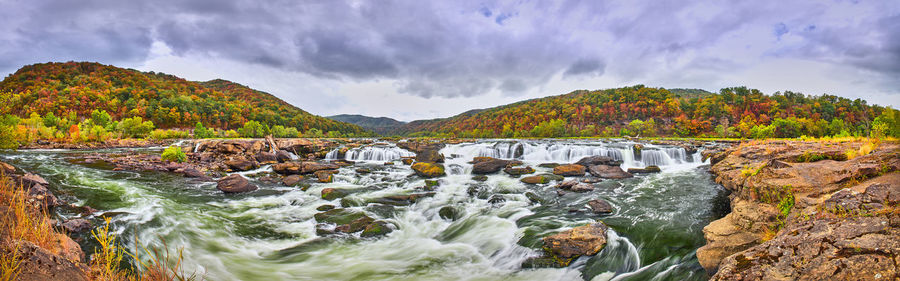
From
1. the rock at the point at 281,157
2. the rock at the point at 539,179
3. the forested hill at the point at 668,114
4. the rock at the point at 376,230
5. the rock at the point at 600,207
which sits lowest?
the rock at the point at 376,230

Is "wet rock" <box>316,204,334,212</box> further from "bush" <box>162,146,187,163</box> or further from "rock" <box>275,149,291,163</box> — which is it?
"bush" <box>162,146,187,163</box>

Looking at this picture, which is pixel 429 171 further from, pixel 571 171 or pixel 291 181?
pixel 571 171

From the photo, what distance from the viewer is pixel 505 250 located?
28.3 feet

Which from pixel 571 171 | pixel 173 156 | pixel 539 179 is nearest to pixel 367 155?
pixel 173 156

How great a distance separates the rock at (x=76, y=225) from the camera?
7597mm

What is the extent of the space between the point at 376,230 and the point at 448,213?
3060mm

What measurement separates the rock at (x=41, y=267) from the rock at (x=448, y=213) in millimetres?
9237

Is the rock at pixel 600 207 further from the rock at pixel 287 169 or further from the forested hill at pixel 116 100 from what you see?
the forested hill at pixel 116 100

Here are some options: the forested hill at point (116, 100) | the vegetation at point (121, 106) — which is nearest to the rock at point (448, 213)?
the vegetation at point (121, 106)

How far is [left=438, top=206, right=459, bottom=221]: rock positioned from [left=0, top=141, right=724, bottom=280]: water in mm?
229

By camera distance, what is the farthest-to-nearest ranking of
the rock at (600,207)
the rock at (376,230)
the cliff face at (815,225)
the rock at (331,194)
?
the rock at (331,194)
the rock at (600,207)
the rock at (376,230)
the cliff face at (815,225)

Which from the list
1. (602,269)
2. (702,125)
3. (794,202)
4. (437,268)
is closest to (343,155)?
(437,268)

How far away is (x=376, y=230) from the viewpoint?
10.0 metres

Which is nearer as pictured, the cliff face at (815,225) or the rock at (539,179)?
the cliff face at (815,225)
